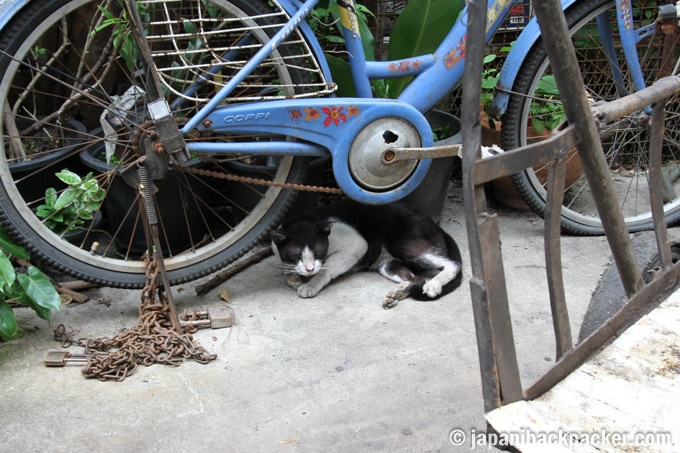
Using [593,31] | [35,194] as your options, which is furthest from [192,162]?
[593,31]

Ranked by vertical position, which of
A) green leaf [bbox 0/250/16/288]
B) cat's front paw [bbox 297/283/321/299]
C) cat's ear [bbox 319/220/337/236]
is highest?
green leaf [bbox 0/250/16/288]

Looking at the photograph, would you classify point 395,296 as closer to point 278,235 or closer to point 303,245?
point 303,245

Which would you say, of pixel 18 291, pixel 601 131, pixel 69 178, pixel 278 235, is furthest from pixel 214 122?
pixel 601 131

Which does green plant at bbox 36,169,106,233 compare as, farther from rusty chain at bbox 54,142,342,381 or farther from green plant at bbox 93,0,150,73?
green plant at bbox 93,0,150,73

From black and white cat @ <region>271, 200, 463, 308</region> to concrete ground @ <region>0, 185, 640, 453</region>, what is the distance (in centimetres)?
7

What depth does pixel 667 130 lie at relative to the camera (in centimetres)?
381

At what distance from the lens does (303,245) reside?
9.37 ft

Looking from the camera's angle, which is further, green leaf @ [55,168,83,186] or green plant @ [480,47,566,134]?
green plant @ [480,47,566,134]

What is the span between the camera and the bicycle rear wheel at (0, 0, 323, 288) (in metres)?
2.45

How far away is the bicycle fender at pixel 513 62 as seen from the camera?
2.94m

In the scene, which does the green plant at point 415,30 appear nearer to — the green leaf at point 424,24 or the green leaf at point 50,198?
the green leaf at point 424,24

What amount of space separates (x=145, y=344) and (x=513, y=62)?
6.94ft

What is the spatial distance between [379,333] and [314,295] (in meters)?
0.44

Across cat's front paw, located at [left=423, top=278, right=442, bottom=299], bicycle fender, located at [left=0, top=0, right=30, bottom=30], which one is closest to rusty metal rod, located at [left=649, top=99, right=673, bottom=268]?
cat's front paw, located at [left=423, top=278, right=442, bottom=299]
